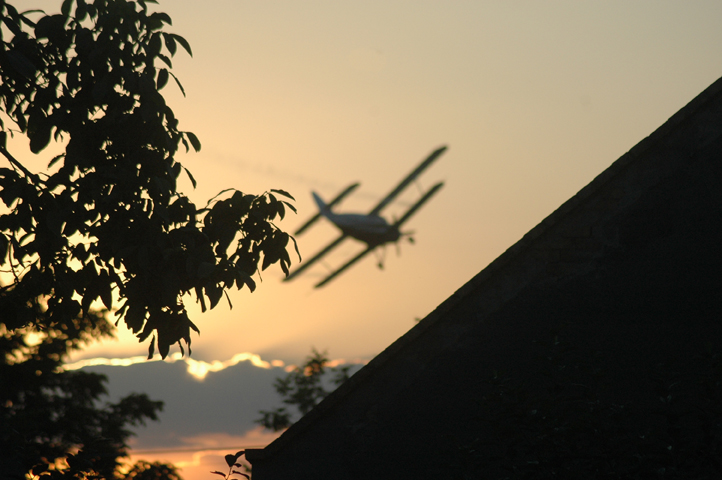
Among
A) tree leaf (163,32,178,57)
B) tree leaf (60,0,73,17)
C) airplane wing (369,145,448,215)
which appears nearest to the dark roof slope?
tree leaf (163,32,178,57)

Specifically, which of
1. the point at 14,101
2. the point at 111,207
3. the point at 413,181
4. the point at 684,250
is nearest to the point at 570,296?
the point at 684,250

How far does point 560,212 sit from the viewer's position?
22.4 ft

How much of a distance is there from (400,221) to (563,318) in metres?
29.1

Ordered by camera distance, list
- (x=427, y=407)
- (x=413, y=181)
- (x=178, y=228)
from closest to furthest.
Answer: (x=178, y=228) < (x=427, y=407) < (x=413, y=181)

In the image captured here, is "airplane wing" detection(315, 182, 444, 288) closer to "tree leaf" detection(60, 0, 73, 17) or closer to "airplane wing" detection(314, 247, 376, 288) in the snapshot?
"airplane wing" detection(314, 247, 376, 288)

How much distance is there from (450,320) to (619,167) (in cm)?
260

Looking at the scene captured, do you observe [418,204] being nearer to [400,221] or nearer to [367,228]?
[400,221]

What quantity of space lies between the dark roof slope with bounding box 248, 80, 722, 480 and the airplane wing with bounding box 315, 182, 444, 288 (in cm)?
2466

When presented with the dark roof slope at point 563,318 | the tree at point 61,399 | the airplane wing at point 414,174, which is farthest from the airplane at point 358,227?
the dark roof slope at point 563,318

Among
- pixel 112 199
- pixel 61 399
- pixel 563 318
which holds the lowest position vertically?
pixel 563 318

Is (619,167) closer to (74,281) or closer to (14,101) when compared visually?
(74,281)

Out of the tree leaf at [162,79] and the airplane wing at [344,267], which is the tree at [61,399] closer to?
the tree leaf at [162,79]

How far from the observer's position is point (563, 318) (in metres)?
6.59

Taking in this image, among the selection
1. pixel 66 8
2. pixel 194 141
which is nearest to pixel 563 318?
pixel 194 141
